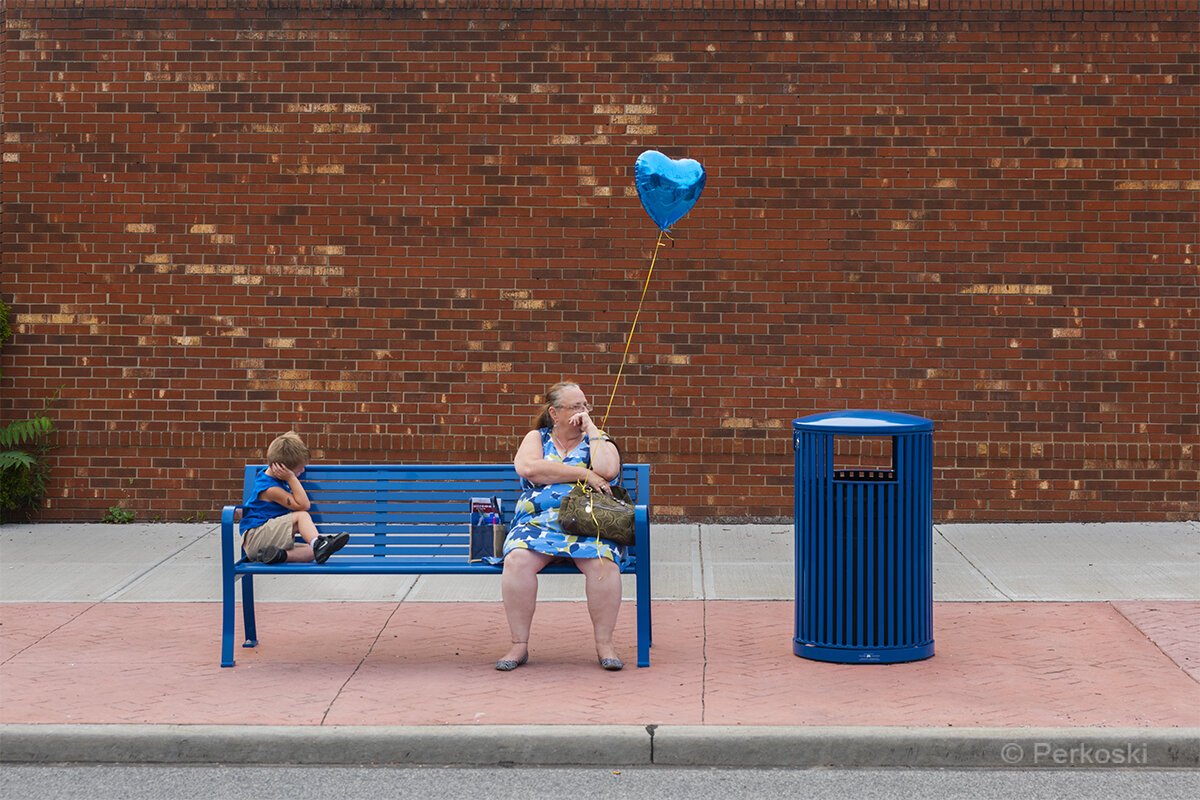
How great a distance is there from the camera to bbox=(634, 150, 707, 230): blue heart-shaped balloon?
24.6ft

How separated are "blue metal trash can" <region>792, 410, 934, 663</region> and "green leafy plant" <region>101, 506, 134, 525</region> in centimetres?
614

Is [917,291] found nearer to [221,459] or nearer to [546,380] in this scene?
[546,380]

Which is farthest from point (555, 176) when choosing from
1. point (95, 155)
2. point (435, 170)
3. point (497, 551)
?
point (497, 551)

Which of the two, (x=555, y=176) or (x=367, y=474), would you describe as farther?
(x=555, y=176)

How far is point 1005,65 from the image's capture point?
1076 centimetres

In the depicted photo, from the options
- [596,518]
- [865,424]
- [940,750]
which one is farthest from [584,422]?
[940,750]

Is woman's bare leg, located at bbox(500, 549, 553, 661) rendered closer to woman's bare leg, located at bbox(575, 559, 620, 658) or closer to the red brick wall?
woman's bare leg, located at bbox(575, 559, 620, 658)

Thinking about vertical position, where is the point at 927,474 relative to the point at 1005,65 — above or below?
below

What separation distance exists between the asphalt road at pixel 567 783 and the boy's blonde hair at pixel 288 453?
1.93 metres

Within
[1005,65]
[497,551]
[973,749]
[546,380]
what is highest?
[1005,65]

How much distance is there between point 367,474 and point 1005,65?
6.00m

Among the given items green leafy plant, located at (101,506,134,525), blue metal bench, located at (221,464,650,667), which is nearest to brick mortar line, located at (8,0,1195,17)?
green leafy plant, located at (101,506,134,525)

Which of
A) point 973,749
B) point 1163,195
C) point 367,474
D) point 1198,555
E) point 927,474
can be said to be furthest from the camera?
point 1163,195

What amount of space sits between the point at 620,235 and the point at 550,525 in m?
4.32
